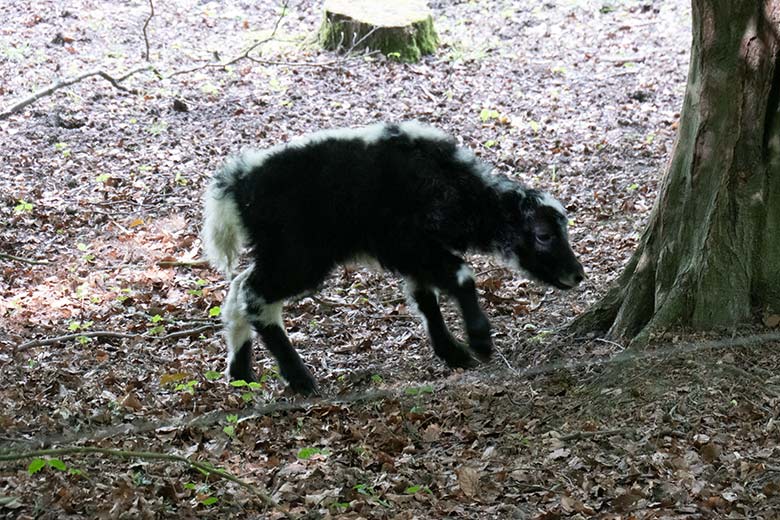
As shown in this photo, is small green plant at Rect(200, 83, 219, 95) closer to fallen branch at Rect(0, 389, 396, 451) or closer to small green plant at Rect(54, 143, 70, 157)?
small green plant at Rect(54, 143, 70, 157)

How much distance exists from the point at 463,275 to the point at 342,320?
1496mm

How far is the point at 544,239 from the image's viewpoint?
22.1 ft

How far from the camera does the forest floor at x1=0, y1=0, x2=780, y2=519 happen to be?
179 inches

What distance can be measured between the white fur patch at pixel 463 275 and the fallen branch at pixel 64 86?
611 cm

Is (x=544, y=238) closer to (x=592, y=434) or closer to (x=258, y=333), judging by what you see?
(x=592, y=434)

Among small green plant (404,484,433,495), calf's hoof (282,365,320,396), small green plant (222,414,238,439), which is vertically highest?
small green plant (404,484,433,495)

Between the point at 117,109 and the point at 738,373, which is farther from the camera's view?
the point at 117,109

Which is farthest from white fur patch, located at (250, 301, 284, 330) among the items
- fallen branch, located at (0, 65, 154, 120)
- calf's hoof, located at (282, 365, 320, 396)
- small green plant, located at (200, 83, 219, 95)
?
small green plant, located at (200, 83, 219, 95)

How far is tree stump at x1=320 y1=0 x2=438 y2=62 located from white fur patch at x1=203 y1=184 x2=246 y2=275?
287 inches

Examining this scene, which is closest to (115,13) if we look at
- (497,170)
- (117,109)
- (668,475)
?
(117,109)

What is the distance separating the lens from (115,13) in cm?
1525

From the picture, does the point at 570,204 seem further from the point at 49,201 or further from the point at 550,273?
the point at 49,201

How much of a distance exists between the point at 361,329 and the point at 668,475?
336cm

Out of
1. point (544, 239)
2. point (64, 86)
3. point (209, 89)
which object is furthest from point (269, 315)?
point (209, 89)
